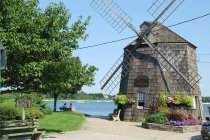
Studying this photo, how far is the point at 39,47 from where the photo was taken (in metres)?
17.3

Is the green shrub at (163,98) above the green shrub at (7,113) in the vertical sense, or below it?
above

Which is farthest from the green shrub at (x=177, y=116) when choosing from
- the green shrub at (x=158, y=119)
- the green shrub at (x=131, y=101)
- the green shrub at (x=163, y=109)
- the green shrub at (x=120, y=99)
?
the green shrub at (x=120, y=99)

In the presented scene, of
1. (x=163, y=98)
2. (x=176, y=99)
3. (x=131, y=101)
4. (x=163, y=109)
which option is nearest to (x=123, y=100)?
(x=131, y=101)

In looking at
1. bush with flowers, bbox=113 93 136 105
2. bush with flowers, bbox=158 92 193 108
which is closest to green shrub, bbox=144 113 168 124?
bush with flowers, bbox=158 92 193 108

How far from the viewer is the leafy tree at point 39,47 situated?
16734 millimetres

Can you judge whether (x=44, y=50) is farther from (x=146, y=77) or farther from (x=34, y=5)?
(x=146, y=77)

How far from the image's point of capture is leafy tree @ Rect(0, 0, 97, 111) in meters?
16.7

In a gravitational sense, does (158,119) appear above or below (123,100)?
below

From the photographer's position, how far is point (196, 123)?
2606 cm

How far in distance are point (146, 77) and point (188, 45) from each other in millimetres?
4405

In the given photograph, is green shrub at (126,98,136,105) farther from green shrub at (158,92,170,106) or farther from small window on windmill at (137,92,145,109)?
green shrub at (158,92,170,106)

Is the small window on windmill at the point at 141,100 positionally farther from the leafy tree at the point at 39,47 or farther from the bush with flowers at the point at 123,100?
the leafy tree at the point at 39,47

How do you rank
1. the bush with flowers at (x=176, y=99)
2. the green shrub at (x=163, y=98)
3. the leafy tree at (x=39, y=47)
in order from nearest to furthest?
1. the leafy tree at (x=39, y=47)
2. the bush with flowers at (x=176, y=99)
3. the green shrub at (x=163, y=98)

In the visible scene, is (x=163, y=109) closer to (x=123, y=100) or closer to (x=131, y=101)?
(x=131, y=101)
